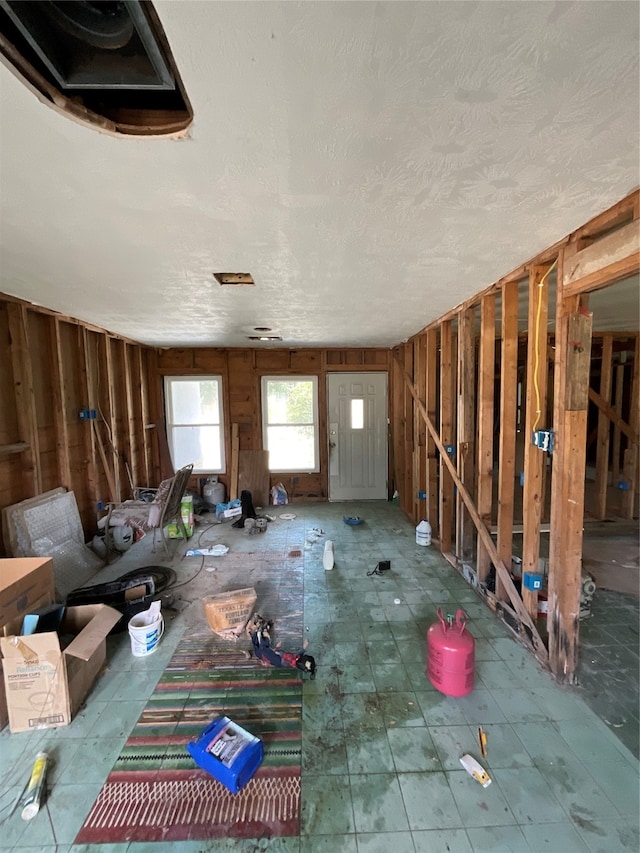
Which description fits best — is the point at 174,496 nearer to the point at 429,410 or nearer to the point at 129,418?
the point at 129,418

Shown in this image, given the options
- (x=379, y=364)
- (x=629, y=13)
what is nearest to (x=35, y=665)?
(x=629, y=13)

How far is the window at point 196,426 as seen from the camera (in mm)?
5496

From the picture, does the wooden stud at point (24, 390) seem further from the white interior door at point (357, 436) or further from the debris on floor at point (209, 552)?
the white interior door at point (357, 436)

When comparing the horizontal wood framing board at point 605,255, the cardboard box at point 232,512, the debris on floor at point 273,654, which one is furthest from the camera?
the cardboard box at point 232,512

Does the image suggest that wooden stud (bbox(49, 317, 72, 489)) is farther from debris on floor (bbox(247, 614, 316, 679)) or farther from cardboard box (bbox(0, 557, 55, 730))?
debris on floor (bbox(247, 614, 316, 679))

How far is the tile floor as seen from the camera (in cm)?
131

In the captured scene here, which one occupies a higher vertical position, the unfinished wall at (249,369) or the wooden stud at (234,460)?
the unfinished wall at (249,369)

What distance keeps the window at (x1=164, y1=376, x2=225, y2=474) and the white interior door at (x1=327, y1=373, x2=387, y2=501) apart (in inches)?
69.3

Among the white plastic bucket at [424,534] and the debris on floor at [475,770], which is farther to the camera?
the white plastic bucket at [424,534]

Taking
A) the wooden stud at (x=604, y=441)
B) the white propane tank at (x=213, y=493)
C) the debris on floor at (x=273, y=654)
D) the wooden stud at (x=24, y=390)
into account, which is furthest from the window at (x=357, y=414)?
the wooden stud at (x=24, y=390)

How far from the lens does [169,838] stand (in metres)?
1.32

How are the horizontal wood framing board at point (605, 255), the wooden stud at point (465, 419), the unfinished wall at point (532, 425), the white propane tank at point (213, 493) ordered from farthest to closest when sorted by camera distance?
the white propane tank at point (213, 493)
the wooden stud at point (465, 419)
the unfinished wall at point (532, 425)
the horizontal wood framing board at point (605, 255)

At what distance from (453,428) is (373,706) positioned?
253cm

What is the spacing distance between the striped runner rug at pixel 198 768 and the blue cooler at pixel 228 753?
5cm
